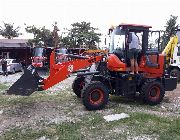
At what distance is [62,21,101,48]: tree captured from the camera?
43094 mm

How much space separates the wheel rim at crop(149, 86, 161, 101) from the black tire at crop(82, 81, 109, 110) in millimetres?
1603

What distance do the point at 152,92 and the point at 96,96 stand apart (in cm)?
202

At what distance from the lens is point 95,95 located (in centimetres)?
927

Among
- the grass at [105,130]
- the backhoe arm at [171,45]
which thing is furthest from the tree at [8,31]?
the grass at [105,130]

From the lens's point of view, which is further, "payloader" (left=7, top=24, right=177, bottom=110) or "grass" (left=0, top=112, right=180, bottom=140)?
"payloader" (left=7, top=24, right=177, bottom=110)

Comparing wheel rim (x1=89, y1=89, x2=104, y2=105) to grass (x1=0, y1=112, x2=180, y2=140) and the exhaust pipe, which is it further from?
the exhaust pipe

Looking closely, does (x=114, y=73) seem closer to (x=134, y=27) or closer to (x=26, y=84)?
(x=134, y=27)

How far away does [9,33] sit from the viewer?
5981 centimetres

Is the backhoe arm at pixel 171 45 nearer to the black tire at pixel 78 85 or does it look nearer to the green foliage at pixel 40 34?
the black tire at pixel 78 85

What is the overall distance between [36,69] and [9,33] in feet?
172

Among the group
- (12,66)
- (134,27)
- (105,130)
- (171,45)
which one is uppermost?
(134,27)

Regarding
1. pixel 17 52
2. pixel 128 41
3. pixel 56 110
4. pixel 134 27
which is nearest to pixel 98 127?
pixel 56 110

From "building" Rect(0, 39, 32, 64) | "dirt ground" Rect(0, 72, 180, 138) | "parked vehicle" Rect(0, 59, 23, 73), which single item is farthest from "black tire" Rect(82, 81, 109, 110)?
"building" Rect(0, 39, 32, 64)

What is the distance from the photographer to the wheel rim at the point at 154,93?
396 inches
